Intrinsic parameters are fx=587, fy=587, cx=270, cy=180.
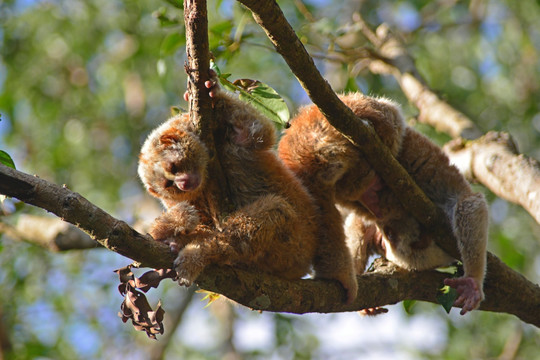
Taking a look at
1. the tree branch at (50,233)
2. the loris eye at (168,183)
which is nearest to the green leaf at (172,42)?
the tree branch at (50,233)

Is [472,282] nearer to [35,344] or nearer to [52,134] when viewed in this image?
[35,344]

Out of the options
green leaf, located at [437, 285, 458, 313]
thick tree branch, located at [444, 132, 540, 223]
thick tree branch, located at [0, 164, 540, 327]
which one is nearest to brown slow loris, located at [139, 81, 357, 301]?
thick tree branch, located at [0, 164, 540, 327]

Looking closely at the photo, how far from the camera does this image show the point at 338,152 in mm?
4418

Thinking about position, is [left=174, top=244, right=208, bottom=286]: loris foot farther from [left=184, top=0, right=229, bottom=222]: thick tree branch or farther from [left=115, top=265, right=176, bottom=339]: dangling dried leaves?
[left=184, top=0, right=229, bottom=222]: thick tree branch

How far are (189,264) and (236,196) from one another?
0.76 meters

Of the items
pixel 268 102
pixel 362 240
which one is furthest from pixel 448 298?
pixel 268 102

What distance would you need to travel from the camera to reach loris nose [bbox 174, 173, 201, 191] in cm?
358

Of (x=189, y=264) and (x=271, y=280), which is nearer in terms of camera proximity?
(x=189, y=264)

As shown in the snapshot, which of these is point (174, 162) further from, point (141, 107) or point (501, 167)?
point (141, 107)

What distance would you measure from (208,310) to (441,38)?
776cm

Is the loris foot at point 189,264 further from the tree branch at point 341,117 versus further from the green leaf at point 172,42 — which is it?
the green leaf at point 172,42

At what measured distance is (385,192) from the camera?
15.8 feet

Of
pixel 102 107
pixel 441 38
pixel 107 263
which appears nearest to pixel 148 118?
pixel 102 107

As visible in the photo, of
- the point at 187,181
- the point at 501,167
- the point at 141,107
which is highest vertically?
the point at 141,107
